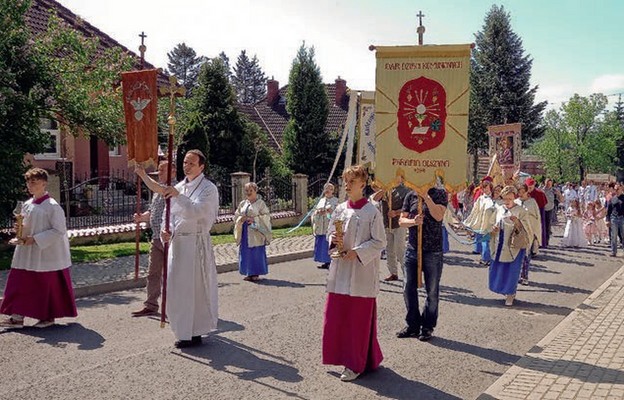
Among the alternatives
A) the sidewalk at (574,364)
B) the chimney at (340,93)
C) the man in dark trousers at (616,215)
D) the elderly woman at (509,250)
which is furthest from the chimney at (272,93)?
the sidewalk at (574,364)

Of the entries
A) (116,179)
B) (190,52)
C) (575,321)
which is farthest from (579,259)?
(190,52)

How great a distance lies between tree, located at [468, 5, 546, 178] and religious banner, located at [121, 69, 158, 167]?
1678 inches

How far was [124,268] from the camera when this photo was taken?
13.1 metres

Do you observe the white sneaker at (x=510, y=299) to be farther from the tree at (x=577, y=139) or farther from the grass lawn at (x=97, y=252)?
the tree at (x=577, y=139)

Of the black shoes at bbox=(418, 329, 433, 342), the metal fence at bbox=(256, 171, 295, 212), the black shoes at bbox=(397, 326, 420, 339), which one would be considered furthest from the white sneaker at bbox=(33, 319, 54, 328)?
the metal fence at bbox=(256, 171, 295, 212)

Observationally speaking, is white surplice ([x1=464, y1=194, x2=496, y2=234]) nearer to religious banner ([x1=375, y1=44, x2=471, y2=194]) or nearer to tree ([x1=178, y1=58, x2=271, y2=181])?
religious banner ([x1=375, y1=44, x2=471, y2=194])

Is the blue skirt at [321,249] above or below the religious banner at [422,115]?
below

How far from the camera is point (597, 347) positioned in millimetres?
7180

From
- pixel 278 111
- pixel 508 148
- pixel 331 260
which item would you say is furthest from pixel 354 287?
pixel 278 111

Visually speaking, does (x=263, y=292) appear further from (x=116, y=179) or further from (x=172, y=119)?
(x=116, y=179)

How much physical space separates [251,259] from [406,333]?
16.3ft

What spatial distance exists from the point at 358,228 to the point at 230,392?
1890 millimetres

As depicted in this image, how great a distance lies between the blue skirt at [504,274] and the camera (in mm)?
10000

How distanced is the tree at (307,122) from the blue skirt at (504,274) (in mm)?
26492
